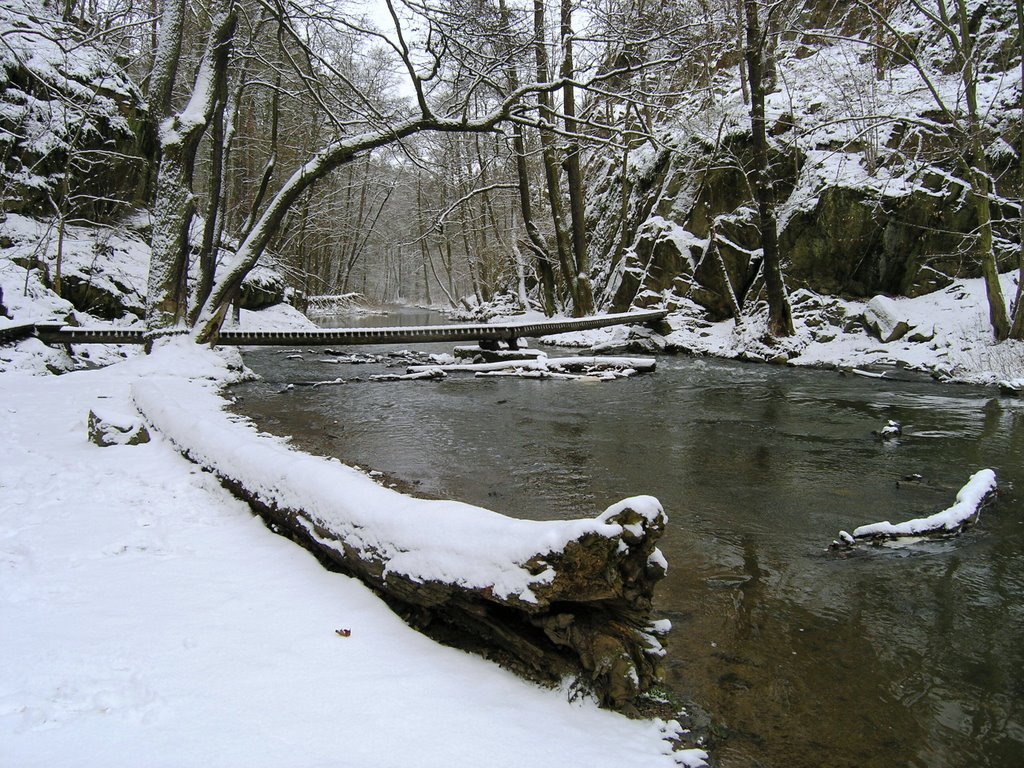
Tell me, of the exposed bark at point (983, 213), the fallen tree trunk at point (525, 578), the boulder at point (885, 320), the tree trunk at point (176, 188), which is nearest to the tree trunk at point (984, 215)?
the exposed bark at point (983, 213)

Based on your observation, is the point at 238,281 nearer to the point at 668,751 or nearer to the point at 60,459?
the point at 60,459

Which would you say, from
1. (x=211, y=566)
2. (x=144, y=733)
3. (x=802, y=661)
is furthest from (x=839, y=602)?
(x=211, y=566)

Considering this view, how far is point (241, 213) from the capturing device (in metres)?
23.8

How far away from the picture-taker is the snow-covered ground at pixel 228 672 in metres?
1.99

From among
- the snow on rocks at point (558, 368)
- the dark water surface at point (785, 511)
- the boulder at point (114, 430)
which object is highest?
the snow on rocks at point (558, 368)

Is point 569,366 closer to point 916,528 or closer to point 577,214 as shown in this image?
point 577,214

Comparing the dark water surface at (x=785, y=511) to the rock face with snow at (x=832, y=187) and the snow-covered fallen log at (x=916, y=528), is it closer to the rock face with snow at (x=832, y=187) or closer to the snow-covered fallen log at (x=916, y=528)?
the snow-covered fallen log at (x=916, y=528)

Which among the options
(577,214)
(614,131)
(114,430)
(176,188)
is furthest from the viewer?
(577,214)

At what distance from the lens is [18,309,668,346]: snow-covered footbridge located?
1057 cm

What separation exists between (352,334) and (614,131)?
7007 millimetres

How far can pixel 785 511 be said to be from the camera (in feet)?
15.7

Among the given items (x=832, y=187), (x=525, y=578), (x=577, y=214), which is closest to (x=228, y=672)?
(x=525, y=578)

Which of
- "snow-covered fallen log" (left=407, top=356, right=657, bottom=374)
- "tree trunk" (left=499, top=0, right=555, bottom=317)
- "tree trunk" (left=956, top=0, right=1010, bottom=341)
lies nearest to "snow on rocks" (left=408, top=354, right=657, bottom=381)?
"snow-covered fallen log" (left=407, top=356, right=657, bottom=374)

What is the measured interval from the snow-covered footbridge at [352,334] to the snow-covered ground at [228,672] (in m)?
8.07
